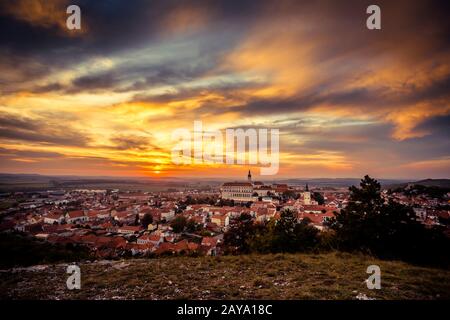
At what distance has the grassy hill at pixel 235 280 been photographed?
561cm

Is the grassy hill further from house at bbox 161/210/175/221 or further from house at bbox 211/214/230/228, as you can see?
house at bbox 161/210/175/221

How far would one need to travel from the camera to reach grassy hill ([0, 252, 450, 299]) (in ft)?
18.4

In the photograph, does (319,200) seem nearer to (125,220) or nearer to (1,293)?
(125,220)

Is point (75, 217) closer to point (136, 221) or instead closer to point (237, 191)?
point (136, 221)

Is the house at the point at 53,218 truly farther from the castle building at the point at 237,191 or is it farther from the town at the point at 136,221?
the castle building at the point at 237,191

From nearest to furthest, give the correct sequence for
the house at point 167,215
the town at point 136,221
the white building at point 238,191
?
the town at point 136,221 < the house at point 167,215 < the white building at point 238,191

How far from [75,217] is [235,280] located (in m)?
56.5

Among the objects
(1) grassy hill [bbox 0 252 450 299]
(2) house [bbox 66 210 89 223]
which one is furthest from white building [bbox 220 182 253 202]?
(1) grassy hill [bbox 0 252 450 299]

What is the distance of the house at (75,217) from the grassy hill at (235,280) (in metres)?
49.0

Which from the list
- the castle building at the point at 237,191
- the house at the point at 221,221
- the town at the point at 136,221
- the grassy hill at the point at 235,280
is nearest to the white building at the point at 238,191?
the castle building at the point at 237,191

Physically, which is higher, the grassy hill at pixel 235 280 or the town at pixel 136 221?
the grassy hill at pixel 235 280

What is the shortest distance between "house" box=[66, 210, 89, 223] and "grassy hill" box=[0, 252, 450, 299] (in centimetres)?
4900

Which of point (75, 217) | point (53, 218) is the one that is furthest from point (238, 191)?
point (53, 218)

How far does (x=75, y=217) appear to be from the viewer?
51625mm
